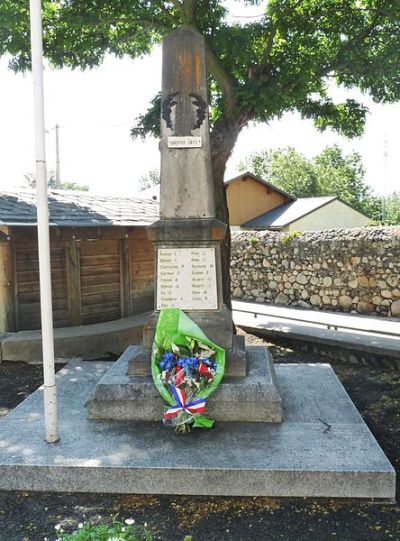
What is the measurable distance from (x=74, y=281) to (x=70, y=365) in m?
2.64

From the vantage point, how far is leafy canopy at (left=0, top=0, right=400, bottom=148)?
7.95 meters

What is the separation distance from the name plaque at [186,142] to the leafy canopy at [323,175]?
162 feet

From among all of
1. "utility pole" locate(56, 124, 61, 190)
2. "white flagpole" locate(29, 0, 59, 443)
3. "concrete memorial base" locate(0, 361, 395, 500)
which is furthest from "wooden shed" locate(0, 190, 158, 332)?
"utility pole" locate(56, 124, 61, 190)

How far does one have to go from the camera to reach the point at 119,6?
8188 millimetres

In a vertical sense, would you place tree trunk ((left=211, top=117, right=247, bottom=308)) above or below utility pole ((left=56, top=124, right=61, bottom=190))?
below

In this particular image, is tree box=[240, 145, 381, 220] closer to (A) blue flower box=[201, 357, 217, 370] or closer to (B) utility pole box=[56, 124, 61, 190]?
(B) utility pole box=[56, 124, 61, 190]

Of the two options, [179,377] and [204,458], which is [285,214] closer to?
[179,377]

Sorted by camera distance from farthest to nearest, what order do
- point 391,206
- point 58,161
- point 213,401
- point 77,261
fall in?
point 391,206 → point 58,161 → point 77,261 → point 213,401

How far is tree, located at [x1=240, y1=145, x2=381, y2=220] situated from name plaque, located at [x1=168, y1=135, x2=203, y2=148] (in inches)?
1962

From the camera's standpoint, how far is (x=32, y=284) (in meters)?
8.88

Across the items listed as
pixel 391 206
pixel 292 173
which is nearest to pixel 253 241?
pixel 292 173

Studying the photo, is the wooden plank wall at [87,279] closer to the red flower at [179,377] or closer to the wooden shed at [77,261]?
the wooden shed at [77,261]

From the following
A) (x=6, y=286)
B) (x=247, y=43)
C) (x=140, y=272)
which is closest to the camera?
(x=247, y=43)

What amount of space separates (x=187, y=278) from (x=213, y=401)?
1.35m
